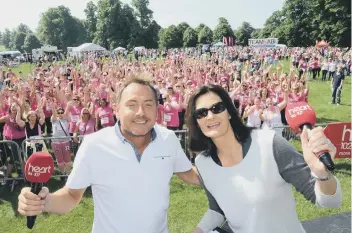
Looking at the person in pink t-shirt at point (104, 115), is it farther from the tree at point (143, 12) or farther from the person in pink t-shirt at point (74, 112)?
the tree at point (143, 12)

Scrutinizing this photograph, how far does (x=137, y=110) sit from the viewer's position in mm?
2303

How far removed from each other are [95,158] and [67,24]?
361 ft

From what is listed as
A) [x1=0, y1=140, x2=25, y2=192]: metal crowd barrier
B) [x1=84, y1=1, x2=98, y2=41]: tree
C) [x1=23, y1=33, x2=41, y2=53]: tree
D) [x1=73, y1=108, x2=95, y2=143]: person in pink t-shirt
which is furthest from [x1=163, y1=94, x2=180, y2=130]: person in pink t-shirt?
[x1=23, y1=33, x2=41, y2=53]: tree

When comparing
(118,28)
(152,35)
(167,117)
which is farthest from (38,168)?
(152,35)

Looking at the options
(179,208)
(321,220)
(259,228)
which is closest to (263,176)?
(259,228)

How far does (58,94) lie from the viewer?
1003cm

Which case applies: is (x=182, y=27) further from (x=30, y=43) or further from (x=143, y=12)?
(x=30, y=43)

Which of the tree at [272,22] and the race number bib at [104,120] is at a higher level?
the tree at [272,22]

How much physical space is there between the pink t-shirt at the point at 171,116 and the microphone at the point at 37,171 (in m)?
6.32

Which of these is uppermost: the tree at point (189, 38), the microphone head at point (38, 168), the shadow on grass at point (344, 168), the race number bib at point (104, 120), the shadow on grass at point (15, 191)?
the tree at point (189, 38)

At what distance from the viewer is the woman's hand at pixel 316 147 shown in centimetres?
164

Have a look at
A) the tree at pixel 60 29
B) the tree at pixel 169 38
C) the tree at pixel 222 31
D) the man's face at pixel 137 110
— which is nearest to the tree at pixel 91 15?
the tree at pixel 60 29

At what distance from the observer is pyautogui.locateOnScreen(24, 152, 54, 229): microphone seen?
190cm

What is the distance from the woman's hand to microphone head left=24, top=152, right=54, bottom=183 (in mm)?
1556
